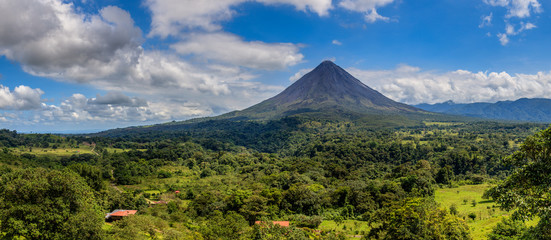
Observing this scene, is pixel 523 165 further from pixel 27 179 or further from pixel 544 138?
pixel 27 179

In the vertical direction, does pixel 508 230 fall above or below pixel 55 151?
below

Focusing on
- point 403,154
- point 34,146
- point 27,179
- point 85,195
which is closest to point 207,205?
point 85,195

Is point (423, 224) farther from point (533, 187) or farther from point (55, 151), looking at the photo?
point (55, 151)

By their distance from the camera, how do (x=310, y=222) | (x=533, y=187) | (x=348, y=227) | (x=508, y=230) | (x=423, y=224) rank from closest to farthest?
1. (x=533, y=187)
2. (x=508, y=230)
3. (x=423, y=224)
4. (x=348, y=227)
5. (x=310, y=222)

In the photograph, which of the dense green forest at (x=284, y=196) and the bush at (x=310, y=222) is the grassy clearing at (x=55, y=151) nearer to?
the dense green forest at (x=284, y=196)

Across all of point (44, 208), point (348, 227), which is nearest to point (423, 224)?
point (348, 227)

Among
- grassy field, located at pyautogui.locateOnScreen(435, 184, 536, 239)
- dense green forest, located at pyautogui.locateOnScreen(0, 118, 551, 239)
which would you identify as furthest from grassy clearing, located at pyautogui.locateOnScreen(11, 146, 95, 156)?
grassy field, located at pyautogui.locateOnScreen(435, 184, 536, 239)

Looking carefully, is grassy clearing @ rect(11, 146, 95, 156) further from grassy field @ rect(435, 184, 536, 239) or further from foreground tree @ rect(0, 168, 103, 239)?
grassy field @ rect(435, 184, 536, 239)
